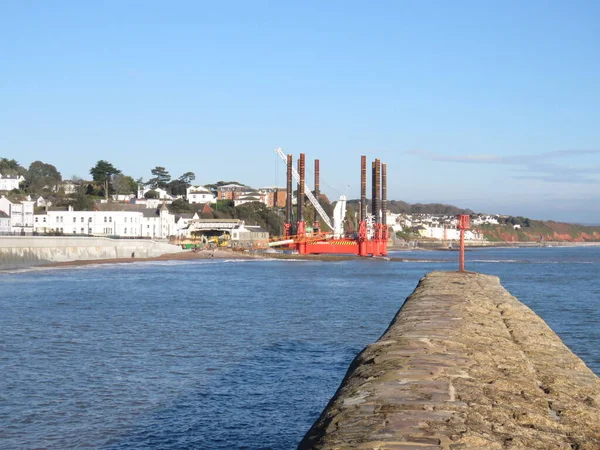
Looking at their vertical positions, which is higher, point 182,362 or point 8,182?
point 8,182

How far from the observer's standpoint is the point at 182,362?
14.7m

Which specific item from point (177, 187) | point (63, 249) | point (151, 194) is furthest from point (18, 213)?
point (177, 187)

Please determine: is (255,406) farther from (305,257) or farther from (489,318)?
(305,257)

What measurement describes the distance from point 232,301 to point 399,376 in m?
23.3

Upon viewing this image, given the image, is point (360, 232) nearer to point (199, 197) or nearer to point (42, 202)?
point (42, 202)

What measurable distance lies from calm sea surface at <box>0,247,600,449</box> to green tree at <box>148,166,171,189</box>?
522ft

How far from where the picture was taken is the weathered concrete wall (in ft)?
176

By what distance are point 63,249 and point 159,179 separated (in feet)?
421

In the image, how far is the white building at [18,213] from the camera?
294ft

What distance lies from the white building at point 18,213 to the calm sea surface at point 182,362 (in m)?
61.6

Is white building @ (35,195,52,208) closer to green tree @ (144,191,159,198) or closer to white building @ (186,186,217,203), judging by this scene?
green tree @ (144,191,159,198)

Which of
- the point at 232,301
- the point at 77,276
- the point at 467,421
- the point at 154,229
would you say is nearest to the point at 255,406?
the point at 467,421

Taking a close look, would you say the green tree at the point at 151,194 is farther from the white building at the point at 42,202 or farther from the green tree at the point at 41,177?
the white building at the point at 42,202

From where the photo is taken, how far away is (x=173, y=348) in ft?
54.0
